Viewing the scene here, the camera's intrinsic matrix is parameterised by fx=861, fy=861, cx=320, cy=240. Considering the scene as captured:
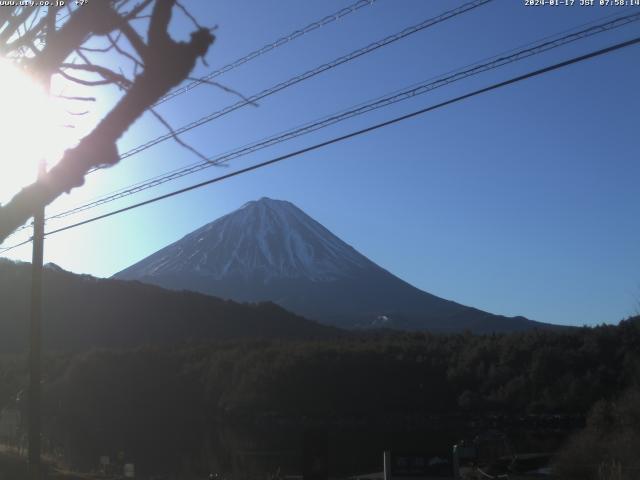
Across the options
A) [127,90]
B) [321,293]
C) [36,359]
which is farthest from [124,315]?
[127,90]

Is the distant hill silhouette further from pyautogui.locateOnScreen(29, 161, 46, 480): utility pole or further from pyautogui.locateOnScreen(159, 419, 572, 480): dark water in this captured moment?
pyautogui.locateOnScreen(29, 161, 46, 480): utility pole

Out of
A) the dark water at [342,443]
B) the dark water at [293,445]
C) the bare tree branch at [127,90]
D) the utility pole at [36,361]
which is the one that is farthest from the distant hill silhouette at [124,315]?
the bare tree branch at [127,90]

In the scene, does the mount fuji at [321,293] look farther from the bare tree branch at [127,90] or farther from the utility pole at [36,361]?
the bare tree branch at [127,90]

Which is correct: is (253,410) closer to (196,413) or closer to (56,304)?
(196,413)

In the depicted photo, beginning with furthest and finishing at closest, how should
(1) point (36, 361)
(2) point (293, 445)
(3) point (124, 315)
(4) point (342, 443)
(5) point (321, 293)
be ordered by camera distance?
1. (5) point (321, 293)
2. (3) point (124, 315)
3. (4) point (342, 443)
4. (2) point (293, 445)
5. (1) point (36, 361)

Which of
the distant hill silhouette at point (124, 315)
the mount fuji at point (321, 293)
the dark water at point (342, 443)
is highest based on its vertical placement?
the mount fuji at point (321, 293)

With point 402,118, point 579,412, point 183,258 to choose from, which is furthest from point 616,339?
point 183,258

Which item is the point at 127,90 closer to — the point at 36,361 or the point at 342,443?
the point at 36,361

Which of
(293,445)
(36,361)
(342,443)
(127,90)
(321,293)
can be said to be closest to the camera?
(127,90)
